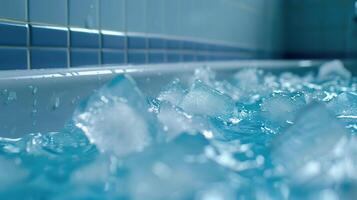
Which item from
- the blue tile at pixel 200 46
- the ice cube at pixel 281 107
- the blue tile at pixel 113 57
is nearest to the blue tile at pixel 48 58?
the blue tile at pixel 113 57

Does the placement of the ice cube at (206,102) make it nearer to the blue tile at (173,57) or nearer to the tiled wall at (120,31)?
the tiled wall at (120,31)

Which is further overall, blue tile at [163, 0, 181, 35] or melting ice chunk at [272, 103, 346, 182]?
blue tile at [163, 0, 181, 35]

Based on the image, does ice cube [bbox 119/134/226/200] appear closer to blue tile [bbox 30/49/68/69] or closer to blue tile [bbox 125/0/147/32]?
blue tile [bbox 30/49/68/69]

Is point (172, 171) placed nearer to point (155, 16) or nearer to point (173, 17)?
point (155, 16)

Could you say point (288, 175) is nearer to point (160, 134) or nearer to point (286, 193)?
point (286, 193)

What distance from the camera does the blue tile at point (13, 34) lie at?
112 cm

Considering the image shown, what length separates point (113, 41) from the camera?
1.67 meters

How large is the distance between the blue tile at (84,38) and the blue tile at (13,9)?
25cm

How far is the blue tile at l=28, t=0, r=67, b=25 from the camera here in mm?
1234

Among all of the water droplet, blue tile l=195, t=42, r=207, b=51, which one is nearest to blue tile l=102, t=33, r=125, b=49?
the water droplet

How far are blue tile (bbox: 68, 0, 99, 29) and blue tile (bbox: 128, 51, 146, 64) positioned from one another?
26 centimetres

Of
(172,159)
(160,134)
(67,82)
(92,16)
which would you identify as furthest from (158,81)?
(172,159)

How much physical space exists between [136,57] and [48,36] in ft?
1.92

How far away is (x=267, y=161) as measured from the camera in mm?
737
